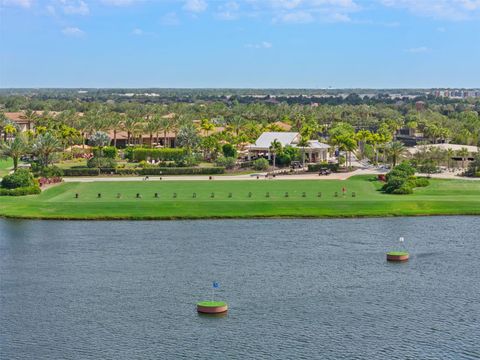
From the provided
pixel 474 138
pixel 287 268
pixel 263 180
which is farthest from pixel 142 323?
pixel 474 138

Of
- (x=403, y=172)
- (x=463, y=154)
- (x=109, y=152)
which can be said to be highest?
(x=109, y=152)

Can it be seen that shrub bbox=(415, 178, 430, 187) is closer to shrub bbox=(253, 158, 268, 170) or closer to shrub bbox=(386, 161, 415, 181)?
shrub bbox=(386, 161, 415, 181)

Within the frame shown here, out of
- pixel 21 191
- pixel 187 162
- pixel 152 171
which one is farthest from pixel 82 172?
pixel 21 191

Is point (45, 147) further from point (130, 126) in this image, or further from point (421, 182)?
point (421, 182)

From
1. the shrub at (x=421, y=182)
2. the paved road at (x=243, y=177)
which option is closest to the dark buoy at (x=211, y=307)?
the shrub at (x=421, y=182)

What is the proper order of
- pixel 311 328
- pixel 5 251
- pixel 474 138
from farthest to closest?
1. pixel 474 138
2. pixel 5 251
3. pixel 311 328

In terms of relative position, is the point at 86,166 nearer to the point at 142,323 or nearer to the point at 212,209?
the point at 212,209
